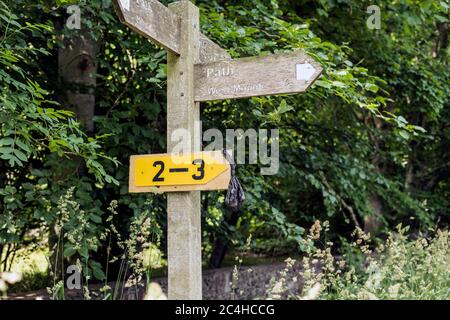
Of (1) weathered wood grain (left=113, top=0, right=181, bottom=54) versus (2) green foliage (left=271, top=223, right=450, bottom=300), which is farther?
(2) green foliage (left=271, top=223, right=450, bottom=300)

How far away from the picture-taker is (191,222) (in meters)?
3.04

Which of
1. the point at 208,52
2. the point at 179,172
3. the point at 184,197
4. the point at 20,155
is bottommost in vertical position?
the point at 184,197

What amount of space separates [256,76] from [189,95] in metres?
0.38

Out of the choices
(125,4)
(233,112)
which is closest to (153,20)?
(125,4)

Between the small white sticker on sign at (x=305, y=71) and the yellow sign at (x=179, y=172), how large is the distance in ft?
1.86

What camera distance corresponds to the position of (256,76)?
10.00 ft

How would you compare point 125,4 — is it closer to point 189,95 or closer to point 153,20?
point 153,20

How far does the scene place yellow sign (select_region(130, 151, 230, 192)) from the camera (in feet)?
9.70

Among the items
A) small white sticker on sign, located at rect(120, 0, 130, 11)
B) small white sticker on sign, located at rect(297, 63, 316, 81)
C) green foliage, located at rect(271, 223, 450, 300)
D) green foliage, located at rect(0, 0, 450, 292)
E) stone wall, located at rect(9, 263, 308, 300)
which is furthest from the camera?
stone wall, located at rect(9, 263, 308, 300)

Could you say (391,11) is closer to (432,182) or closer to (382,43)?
(382,43)

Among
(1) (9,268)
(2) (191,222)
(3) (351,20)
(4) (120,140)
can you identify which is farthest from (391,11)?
(1) (9,268)

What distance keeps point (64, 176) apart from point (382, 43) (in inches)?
167

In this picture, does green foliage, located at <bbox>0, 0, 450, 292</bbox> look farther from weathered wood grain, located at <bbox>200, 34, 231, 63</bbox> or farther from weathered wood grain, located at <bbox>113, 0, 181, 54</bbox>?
weathered wood grain, located at <bbox>113, 0, 181, 54</bbox>

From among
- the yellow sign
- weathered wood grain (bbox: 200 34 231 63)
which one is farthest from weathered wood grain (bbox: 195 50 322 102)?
the yellow sign
